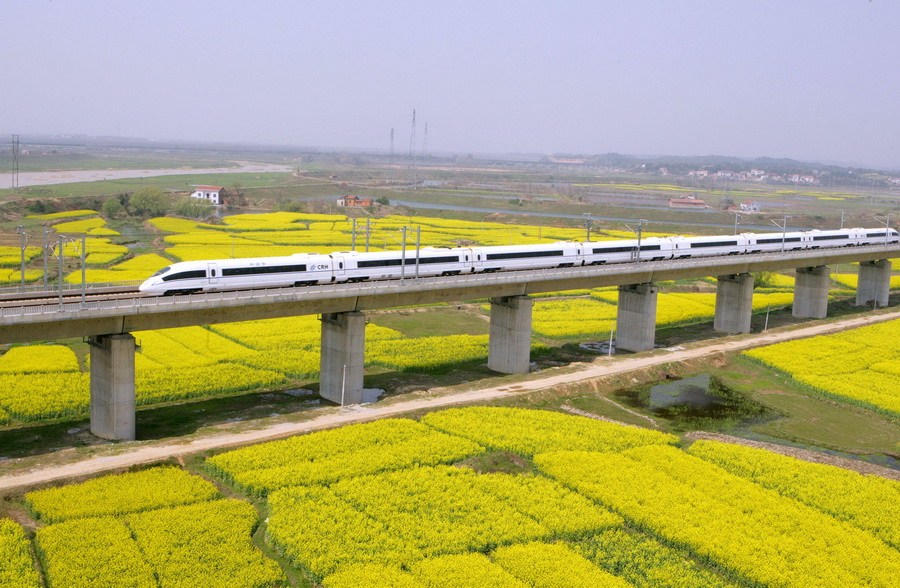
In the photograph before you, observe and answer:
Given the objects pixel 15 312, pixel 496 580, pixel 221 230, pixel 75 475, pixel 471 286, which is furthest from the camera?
pixel 221 230

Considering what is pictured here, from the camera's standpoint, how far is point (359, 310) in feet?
176

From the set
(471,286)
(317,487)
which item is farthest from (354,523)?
(471,286)

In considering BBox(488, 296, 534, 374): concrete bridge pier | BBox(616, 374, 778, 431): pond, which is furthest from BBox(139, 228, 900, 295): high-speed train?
BBox(616, 374, 778, 431): pond

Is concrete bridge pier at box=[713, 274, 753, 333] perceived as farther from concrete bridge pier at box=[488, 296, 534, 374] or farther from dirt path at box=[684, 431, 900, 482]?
dirt path at box=[684, 431, 900, 482]

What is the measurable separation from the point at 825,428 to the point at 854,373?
1387 cm

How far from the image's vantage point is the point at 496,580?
30.8 m

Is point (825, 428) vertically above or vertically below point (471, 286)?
below

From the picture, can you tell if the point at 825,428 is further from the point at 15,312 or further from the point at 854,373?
the point at 15,312

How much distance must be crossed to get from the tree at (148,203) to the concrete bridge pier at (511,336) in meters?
109

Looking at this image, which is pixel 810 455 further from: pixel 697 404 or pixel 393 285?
pixel 393 285

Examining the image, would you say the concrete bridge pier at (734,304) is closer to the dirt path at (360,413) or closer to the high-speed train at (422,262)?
the dirt path at (360,413)

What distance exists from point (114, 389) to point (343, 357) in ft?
44.0

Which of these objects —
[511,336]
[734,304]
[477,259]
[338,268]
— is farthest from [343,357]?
[734,304]

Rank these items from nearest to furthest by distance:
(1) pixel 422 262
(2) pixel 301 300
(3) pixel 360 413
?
(3) pixel 360 413
(2) pixel 301 300
(1) pixel 422 262
